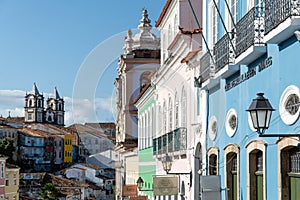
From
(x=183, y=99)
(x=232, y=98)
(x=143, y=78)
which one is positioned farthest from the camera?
(x=143, y=78)

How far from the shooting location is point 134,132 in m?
33.0

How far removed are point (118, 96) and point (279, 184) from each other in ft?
88.3

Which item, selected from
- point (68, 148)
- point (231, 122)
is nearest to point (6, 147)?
A: point (68, 148)

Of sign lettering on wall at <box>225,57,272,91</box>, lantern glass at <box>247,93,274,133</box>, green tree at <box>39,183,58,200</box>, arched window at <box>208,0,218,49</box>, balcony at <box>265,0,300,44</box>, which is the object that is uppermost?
arched window at <box>208,0,218,49</box>

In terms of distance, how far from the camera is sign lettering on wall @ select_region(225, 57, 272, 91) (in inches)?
317

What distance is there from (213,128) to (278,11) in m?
4.51

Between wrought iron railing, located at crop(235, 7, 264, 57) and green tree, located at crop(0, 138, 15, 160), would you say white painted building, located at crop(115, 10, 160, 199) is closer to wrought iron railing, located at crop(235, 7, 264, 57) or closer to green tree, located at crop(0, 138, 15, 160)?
wrought iron railing, located at crop(235, 7, 264, 57)

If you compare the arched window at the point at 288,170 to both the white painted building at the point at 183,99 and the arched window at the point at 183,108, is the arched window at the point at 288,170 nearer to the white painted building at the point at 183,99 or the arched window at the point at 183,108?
the white painted building at the point at 183,99

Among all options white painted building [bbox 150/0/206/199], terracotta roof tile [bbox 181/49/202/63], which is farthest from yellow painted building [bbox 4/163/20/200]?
terracotta roof tile [bbox 181/49/202/63]

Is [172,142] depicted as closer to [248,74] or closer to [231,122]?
[231,122]

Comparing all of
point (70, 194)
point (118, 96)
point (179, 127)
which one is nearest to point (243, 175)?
point (179, 127)

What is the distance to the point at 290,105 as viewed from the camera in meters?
7.23

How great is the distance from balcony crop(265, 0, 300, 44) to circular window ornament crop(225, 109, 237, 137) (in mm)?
2519

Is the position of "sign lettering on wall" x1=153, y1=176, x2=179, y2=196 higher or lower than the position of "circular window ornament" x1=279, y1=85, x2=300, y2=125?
lower
